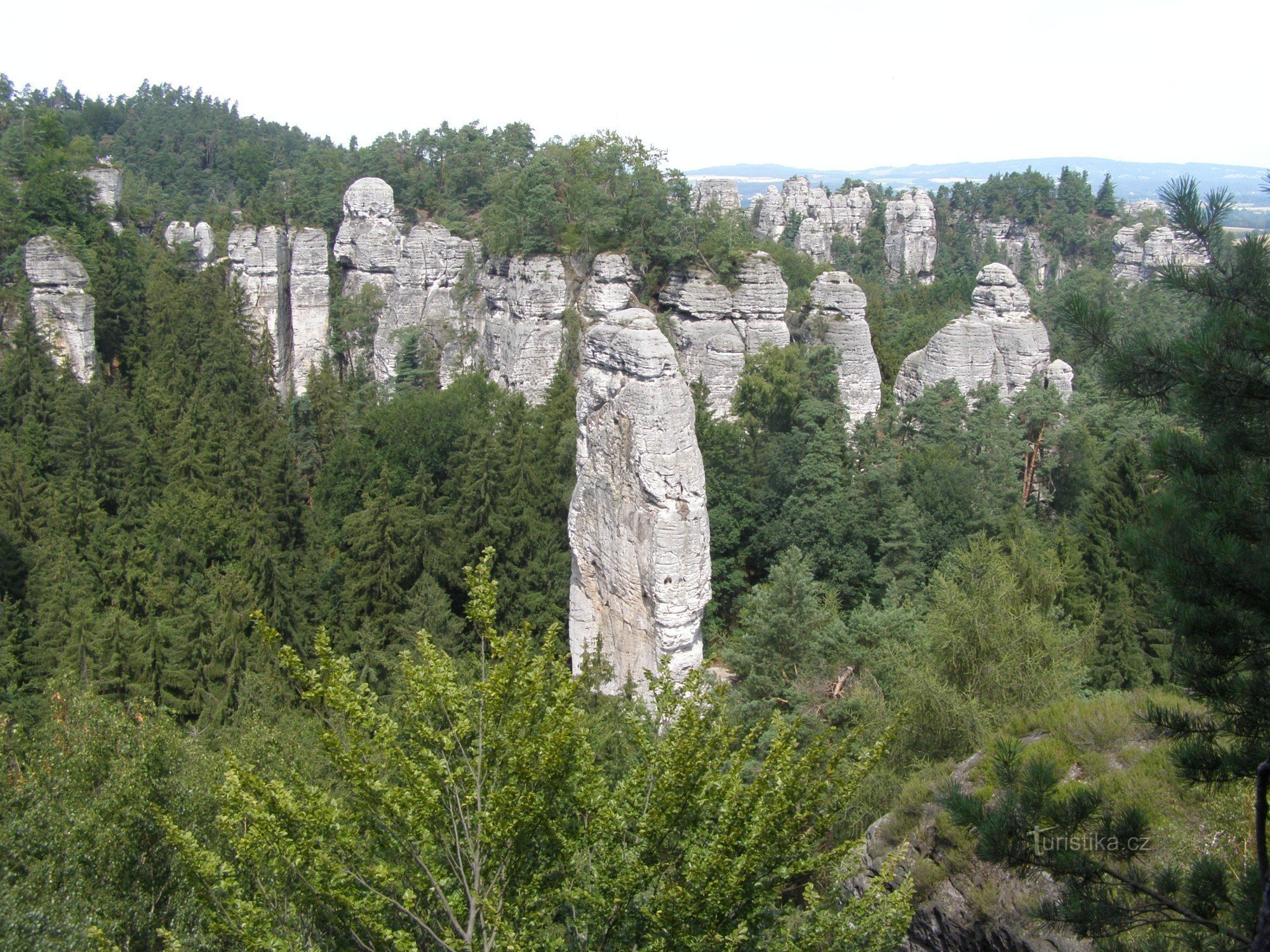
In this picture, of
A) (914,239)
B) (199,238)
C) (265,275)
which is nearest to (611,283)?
(265,275)

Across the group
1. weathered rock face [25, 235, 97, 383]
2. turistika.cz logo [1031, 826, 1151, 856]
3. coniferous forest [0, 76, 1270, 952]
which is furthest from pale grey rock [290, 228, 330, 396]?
turistika.cz logo [1031, 826, 1151, 856]

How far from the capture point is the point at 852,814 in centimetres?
1382

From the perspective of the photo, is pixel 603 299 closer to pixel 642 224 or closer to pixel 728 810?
pixel 642 224

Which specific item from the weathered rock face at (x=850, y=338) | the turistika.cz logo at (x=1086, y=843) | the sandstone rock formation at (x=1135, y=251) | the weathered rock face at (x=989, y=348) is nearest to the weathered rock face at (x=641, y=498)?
the turistika.cz logo at (x=1086, y=843)

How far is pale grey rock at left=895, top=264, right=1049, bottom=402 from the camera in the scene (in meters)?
32.5

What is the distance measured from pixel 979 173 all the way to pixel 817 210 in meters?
95.6

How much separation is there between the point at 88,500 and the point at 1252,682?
1109 inches

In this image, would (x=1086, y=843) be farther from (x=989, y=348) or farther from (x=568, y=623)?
(x=989, y=348)

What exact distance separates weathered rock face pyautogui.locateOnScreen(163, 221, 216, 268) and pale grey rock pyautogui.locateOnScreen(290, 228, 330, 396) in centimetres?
753

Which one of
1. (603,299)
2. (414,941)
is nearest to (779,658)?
(414,941)

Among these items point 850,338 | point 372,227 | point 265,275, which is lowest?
point 850,338

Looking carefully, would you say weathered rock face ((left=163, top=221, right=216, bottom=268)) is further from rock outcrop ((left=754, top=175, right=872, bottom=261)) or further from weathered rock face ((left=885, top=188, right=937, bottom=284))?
weathered rock face ((left=885, top=188, right=937, bottom=284))

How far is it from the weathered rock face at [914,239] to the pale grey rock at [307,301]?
4289 cm

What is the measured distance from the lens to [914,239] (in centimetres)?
6888
